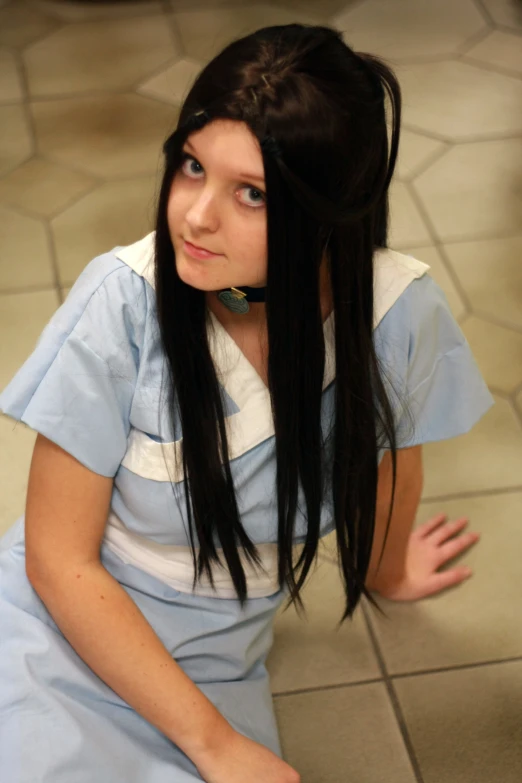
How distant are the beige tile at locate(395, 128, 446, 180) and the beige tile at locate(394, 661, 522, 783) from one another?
1246 mm

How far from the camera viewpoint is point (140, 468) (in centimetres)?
91

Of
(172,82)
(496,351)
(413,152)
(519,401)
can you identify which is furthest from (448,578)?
(172,82)

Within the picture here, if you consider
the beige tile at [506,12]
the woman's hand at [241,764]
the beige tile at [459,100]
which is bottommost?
the woman's hand at [241,764]

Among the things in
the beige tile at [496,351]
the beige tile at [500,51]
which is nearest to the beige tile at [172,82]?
the beige tile at [500,51]

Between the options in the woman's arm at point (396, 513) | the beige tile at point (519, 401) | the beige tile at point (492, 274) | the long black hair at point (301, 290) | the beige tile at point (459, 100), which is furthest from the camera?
the beige tile at point (459, 100)

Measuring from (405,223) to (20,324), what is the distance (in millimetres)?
877

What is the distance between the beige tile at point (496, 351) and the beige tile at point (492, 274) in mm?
33

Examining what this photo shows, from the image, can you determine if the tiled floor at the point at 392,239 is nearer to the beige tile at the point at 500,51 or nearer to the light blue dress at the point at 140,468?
the beige tile at the point at 500,51

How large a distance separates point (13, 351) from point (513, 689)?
1.08 metres

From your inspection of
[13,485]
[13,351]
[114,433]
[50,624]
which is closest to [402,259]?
[114,433]

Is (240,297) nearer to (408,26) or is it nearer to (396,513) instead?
(396,513)

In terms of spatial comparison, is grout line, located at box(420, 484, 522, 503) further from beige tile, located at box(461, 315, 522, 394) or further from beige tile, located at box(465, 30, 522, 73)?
beige tile, located at box(465, 30, 522, 73)

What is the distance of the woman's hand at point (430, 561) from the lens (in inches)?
52.2

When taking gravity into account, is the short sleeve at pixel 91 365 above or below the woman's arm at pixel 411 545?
above
